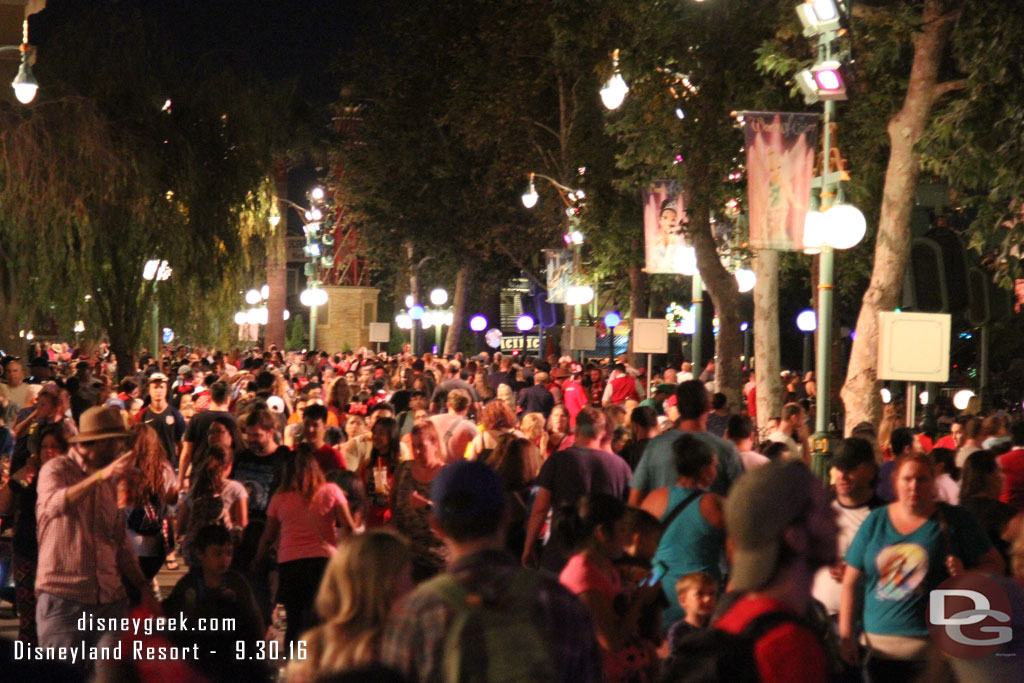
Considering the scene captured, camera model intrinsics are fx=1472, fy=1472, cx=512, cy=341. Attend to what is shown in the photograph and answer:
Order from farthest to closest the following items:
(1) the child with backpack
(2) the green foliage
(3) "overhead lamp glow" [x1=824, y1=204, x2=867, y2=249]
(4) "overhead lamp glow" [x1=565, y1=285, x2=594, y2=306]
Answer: (4) "overhead lamp glow" [x1=565, y1=285, x2=594, y2=306], (2) the green foliage, (3) "overhead lamp glow" [x1=824, y1=204, x2=867, y2=249], (1) the child with backpack

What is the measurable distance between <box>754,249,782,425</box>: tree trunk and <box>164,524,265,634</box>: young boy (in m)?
15.9

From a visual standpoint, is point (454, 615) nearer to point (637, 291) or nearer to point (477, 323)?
point (637, 291)

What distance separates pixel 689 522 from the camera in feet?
22.9

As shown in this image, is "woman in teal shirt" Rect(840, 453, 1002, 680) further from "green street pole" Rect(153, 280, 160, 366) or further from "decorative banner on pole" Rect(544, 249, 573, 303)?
"decorative banner on pole" Rect(544, 249, 573, 303)

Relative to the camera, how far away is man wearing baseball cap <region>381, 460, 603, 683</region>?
3.97 meters

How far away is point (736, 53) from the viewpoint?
20719 millimetres

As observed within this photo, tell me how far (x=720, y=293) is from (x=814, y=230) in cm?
847

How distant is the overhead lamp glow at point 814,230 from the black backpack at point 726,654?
10.8 metres

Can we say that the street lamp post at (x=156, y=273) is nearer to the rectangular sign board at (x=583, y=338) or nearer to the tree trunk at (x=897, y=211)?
the rectangular sign board at (x=583, y=338)

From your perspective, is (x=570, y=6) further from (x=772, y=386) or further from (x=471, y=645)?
(x=471, y=645)

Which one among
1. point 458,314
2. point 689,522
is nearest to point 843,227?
point 689,522

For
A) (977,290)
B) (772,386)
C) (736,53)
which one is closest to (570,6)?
(736,53)

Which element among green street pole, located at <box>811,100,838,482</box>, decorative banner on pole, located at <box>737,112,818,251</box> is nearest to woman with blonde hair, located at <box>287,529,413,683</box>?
green street pole, located at <box>811,100,838,482</box>

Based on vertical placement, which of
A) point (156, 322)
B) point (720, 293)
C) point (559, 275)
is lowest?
point (156, 322)
